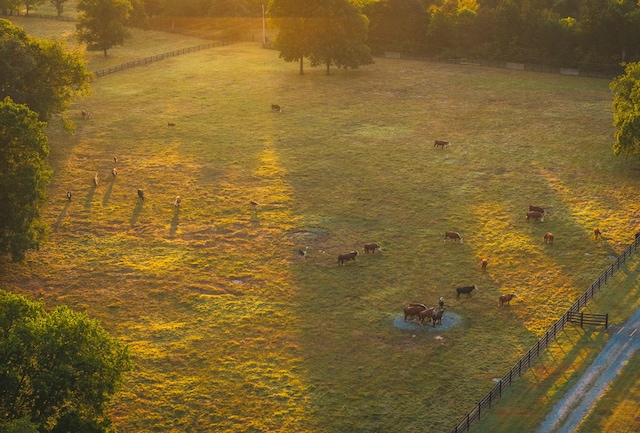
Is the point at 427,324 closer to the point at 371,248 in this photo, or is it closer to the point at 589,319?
the point at 589,319

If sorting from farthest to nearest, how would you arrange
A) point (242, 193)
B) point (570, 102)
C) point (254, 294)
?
point (570, 102)
point (242, 193)
point (254, 294)

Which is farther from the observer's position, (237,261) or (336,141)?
(336,141)

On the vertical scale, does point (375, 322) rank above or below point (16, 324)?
below

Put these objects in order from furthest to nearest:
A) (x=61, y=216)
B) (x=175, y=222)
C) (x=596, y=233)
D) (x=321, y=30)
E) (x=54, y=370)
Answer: (x=321, y=30), (x=61, y=216), (x=175, y=222), (x=596, y=233), (x=54, y=370)

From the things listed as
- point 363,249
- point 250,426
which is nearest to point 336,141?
point 363,249

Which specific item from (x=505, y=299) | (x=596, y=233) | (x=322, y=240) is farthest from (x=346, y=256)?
(x=596, y=233)

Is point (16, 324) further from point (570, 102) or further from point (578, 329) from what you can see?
point (570, 102)
